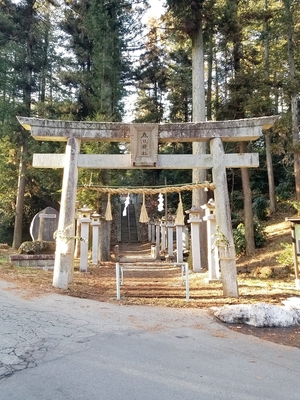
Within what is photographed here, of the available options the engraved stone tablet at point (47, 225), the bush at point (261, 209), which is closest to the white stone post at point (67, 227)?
the engraved stone tablet at point (47, 225)

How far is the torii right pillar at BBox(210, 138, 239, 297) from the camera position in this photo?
262 inches

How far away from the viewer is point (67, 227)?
6.94m

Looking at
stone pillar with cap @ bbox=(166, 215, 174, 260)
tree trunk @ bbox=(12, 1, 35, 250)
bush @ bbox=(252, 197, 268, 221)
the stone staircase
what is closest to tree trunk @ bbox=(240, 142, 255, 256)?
stone pillar with cap @ bbox=(166, 215, 174, 260)

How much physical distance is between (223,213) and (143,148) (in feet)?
7.62

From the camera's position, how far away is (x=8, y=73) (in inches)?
719

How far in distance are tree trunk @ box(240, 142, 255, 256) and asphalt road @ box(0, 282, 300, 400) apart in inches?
294

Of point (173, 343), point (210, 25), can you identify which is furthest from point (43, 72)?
point (173, 343)

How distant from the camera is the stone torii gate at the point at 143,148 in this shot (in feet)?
23.3

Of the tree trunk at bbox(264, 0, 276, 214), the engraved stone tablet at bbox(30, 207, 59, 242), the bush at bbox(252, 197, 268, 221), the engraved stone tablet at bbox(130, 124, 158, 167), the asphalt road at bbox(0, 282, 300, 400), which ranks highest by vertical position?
the tree trunk at bbox(264, 0, 276, 214)

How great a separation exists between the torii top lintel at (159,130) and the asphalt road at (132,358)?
3857 millimetres

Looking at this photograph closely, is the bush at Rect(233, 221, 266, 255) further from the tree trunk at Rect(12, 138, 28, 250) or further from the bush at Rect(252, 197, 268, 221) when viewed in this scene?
the tree trunk at Rect(12, 138, 28, 250)

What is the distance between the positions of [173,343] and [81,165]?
4659 mm

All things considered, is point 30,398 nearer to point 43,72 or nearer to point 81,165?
point 81,165

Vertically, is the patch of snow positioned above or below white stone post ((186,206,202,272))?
below
